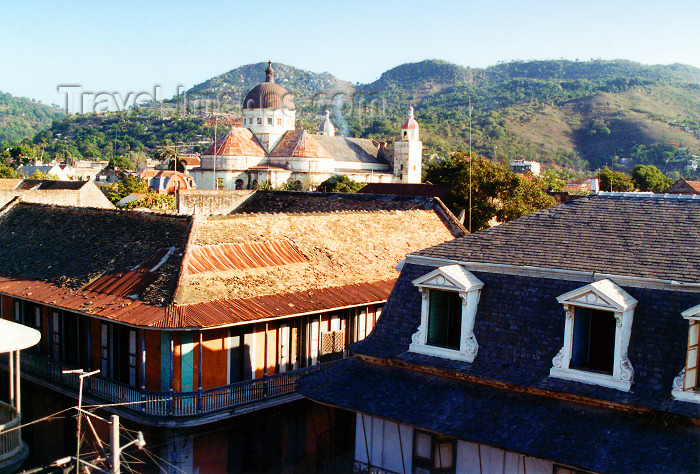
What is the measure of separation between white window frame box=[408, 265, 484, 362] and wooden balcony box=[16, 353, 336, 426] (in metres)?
5.75

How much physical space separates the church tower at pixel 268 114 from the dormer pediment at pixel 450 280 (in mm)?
88620

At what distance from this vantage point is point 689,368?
33.7ft

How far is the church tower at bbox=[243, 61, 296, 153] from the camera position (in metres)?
102

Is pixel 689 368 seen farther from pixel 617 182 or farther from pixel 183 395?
pixel 617 182

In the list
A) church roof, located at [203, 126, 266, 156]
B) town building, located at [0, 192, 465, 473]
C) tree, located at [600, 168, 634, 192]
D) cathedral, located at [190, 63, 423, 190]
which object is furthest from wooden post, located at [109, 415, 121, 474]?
tree, located at [600, 168, 634, 192]

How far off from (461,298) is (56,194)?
96.1 feet

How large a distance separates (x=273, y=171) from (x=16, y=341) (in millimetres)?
77795

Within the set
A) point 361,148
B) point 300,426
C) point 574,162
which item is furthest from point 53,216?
point 574,162

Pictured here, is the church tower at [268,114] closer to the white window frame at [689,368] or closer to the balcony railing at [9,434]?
the balcony railing at [9,434]

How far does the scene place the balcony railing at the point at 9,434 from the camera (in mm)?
16328

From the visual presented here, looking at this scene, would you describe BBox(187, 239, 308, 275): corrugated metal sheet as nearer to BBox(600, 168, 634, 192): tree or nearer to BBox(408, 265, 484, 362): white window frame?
BBox(408, 265, 484, 362): white window frame

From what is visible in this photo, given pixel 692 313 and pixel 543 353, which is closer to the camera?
pixel 692 313

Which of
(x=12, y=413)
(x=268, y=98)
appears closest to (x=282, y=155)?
(x=268, y=98)

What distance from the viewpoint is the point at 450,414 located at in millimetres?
11773
